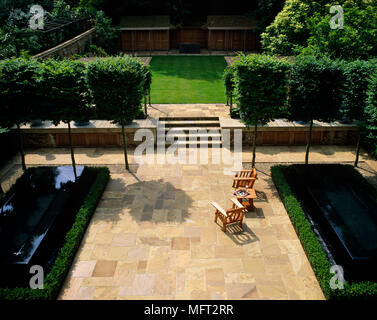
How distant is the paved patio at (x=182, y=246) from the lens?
29.7ft

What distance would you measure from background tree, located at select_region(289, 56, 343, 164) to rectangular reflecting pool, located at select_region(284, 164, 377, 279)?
7.46ft

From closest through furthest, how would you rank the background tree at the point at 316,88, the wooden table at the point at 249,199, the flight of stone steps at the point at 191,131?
the wooden table at the point at 249,199 → the background tree at the point at 316,88 → the flight of stone steps at the point at 191,131

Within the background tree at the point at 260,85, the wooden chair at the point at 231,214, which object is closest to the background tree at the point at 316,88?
the background tree at the point at 260,85

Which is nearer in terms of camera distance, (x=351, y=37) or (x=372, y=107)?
(x=372, y=107)

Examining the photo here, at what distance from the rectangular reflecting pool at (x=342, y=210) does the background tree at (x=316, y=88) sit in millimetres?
2274

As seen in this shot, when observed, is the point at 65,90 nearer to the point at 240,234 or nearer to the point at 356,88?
the point at 240,234

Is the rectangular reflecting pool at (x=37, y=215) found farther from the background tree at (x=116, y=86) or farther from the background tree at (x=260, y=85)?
the background tree at (x=260, y=85)

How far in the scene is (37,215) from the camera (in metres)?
11.1

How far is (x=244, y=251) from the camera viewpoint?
10328mm

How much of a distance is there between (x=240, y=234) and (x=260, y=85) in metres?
5.53

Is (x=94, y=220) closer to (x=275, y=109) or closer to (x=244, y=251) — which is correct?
(x=244, y=251)

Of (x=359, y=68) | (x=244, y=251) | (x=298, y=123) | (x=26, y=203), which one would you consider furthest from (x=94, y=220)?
(x=359, y=68)

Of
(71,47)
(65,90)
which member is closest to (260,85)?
(65,90)
